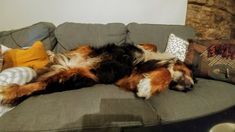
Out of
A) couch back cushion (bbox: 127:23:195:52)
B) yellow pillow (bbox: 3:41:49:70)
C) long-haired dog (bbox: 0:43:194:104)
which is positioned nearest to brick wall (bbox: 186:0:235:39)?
couch back cushion (bbox: 127:23:195:52)

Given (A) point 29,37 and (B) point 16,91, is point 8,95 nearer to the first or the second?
(B) point 16,91

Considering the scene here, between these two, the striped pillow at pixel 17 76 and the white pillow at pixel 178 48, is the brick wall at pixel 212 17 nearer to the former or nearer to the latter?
the white pillow at pixel 178 48

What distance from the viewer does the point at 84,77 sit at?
191 cm

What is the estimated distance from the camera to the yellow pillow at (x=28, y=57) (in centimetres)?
204

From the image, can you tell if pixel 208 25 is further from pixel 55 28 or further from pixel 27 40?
pixel 27 40

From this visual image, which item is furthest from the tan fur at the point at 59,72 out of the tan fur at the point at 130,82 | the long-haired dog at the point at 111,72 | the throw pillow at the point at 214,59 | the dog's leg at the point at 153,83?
the throw pillow at the point at 214,59

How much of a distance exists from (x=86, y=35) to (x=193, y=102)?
1.18 metres

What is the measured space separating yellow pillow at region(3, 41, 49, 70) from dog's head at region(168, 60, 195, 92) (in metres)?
1.04

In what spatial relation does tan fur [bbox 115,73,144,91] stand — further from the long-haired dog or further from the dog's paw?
the dog's paw

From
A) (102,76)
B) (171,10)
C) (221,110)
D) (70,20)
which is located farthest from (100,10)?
(221,110)

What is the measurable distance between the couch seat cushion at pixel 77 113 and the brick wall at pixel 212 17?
1.51 metres

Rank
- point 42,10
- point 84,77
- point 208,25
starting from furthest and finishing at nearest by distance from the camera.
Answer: point 208,25 → point 42,10 → point 84,77

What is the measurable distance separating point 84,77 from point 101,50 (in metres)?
0.38

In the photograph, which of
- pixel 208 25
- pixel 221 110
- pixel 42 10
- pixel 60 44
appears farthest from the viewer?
pixel 208 25
